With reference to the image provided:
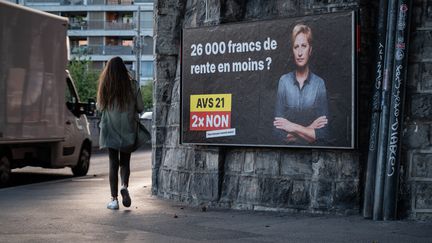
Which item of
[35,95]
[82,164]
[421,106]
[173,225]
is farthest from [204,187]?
[82,164]

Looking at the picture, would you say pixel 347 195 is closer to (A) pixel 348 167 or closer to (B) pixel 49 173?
(A) pixel 348 167

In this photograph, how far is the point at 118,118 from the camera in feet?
33.4

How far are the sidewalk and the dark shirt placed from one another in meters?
1.04

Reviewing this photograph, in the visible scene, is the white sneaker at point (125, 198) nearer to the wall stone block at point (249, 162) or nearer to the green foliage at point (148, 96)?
the wall stone block at point (249, 162)

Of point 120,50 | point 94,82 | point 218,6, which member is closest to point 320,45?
point 218,6

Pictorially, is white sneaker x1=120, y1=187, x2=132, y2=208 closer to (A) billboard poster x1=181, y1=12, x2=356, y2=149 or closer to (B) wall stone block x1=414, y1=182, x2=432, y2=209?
(A) billboard poster x1=181, y1=12, x2=356, y2=149

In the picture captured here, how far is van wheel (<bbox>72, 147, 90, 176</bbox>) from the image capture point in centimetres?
1838

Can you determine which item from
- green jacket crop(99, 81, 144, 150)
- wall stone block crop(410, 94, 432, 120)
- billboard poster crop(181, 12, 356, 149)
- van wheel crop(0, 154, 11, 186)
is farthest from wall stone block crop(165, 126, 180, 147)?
van wheel crop(0, 154, 11, 186)

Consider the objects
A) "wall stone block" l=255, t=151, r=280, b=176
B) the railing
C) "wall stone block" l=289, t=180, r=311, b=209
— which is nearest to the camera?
"wall stone block" l=289, t=180, r=311, b=209

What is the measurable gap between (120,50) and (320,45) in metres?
78.9

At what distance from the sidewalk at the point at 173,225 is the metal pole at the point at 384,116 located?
0.24m

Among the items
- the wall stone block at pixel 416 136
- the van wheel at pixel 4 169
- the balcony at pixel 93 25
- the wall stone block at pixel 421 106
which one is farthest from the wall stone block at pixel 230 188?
the balcony at pixel 93 25

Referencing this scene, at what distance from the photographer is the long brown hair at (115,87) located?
10.2 m

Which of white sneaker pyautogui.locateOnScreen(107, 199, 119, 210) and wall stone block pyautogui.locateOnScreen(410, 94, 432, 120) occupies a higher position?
wall stone block pyautogui.locateOnScreen(410, 94, 432, 120)
